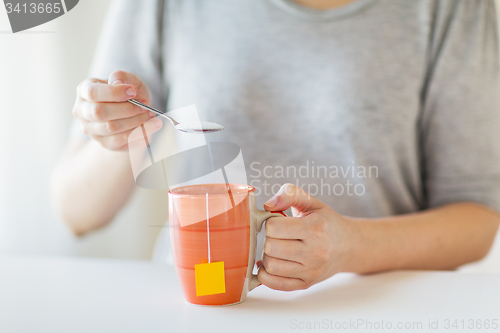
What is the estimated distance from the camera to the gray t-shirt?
739mm

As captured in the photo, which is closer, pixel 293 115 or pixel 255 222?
pixel 255 222

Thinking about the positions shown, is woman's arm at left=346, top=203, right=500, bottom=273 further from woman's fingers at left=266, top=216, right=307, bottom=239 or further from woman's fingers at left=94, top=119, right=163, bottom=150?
woman's fingers at left=94, top=119, right=163, bottom=150

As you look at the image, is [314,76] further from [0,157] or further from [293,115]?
[0,157]

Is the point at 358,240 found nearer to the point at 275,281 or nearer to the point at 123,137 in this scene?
the point at 275,281

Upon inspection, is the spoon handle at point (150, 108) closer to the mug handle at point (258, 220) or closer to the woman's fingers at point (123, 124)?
the woman's fingers at point (123, 124)

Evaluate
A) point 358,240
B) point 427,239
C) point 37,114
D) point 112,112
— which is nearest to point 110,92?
point 112,112

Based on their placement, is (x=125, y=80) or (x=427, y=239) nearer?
(x=125, y=80)

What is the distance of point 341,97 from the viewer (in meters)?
0.73

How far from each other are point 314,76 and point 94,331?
547 millimetres

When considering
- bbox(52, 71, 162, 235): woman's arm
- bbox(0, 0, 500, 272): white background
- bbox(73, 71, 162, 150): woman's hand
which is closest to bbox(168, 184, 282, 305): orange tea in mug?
bbox(73, 71, 162, 150): woman's hand

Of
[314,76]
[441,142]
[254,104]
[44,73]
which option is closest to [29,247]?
[44,73]

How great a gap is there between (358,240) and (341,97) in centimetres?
29

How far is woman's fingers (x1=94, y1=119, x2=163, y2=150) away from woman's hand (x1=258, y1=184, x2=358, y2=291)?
16 centimetres

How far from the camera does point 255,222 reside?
0.44 m
